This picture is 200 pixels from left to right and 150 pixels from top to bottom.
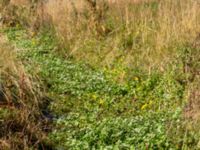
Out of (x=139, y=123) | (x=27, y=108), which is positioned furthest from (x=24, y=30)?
(x=139, y=123)

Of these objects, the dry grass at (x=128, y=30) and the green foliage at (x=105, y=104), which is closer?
the green foliage at (x=105, y=104)

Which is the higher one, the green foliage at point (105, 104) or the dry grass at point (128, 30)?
the dry grass at point (128, 30)

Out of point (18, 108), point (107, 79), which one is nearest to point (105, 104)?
point (107, 79)

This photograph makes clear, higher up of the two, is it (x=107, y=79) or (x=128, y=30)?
(x=128, y=30)

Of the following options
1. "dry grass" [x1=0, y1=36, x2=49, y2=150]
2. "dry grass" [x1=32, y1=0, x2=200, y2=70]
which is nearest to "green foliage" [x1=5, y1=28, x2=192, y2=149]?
"dry grass" [x1=0, y1=36, x2=49, y2=150]

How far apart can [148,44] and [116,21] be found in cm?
140

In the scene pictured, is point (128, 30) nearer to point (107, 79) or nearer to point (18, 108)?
point (107, 79)

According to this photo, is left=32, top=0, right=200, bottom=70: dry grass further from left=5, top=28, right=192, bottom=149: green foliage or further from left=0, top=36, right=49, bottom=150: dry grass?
left=0, top=36, right=49, bottom=150: dry grass

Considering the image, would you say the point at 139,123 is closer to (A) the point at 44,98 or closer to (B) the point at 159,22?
(A) the point at 44,98

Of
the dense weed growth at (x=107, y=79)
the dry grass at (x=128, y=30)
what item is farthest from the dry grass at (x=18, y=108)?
the dry grass at (x=128, y=30)

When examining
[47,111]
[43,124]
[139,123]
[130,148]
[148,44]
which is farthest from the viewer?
[148,44]

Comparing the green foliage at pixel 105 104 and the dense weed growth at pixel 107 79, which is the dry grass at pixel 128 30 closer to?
the dense weed growth at pixel 107 79

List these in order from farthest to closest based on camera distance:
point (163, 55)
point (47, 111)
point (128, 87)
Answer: point (163, 55) < point (128, 87) < point (47, 111)

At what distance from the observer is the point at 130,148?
5027 millimetres
